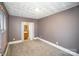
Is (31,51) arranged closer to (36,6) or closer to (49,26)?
(36,6)

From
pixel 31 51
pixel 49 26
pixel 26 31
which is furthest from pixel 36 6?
pixel 26 31

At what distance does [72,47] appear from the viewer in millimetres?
2564

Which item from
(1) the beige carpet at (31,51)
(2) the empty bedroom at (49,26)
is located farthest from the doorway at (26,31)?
(1) the beige carpet at (31,51)

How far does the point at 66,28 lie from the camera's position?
2787 millimetres

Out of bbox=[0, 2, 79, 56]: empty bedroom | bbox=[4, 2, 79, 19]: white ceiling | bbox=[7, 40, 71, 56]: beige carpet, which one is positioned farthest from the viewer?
bbox=[7, 40, 71, 56]: beige carpet

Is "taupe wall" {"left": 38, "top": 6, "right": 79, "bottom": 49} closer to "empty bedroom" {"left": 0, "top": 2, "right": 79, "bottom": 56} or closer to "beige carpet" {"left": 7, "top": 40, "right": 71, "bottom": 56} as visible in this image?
"empty bedroom" {"left": 0, "top": 2, "right": 79, "bottom": 56}

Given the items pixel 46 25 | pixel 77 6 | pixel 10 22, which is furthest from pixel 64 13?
pixel 10 22

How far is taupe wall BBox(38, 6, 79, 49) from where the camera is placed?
243cm

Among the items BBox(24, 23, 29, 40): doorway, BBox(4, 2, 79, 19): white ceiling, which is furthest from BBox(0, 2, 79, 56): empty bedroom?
BBox(24, 23, 29, 40): doorway

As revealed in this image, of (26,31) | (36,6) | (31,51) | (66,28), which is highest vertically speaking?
(36,6)

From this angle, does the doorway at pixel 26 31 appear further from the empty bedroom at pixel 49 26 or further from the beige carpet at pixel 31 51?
the beige carpet at pixel 31 51

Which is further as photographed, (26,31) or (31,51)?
(26,31)

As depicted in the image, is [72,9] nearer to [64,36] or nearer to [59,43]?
[64,36]

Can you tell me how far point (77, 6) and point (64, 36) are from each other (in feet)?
4.19
